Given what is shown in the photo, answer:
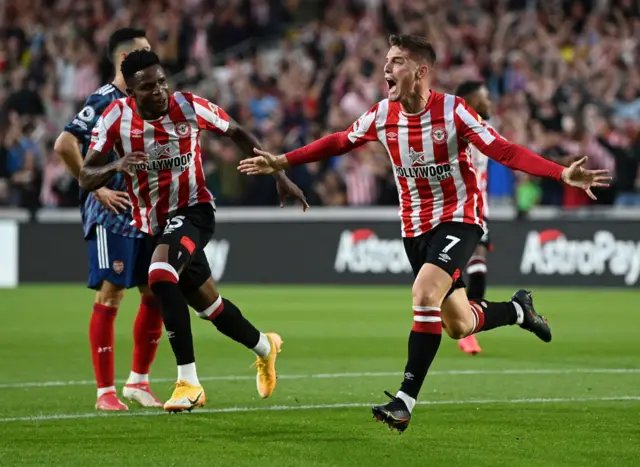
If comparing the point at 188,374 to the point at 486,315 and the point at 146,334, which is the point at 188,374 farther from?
the point at 486,315

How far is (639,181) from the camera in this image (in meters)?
18.0

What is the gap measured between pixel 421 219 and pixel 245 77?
14674mm

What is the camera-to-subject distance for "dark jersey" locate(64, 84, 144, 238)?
783 centimetres

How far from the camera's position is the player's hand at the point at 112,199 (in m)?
7.57

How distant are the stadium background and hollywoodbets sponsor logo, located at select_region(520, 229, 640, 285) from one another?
3 centimetres

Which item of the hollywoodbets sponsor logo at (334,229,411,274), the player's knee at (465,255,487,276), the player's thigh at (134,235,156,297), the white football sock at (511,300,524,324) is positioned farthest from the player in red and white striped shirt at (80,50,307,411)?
the hollywoodbets sponsor logo at (334,229,411,274)

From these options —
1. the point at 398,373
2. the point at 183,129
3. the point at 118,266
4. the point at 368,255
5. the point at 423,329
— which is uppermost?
A: the point at 183,129

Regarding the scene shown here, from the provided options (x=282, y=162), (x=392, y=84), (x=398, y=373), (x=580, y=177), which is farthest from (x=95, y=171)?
(x=398, y=373)

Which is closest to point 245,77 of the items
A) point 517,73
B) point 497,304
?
point 517,73

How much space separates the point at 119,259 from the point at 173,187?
1.90ft

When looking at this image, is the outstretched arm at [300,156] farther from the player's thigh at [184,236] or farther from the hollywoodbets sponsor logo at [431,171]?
the player's thigh at [184,236]

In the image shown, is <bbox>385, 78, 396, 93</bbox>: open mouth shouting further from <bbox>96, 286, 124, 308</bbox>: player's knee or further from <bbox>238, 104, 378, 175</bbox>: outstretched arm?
<bbox>96, 286, 124, 308</bbox>: player's knee

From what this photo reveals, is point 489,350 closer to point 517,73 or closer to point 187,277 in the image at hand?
point 187,277

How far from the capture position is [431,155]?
7098 millimetres
